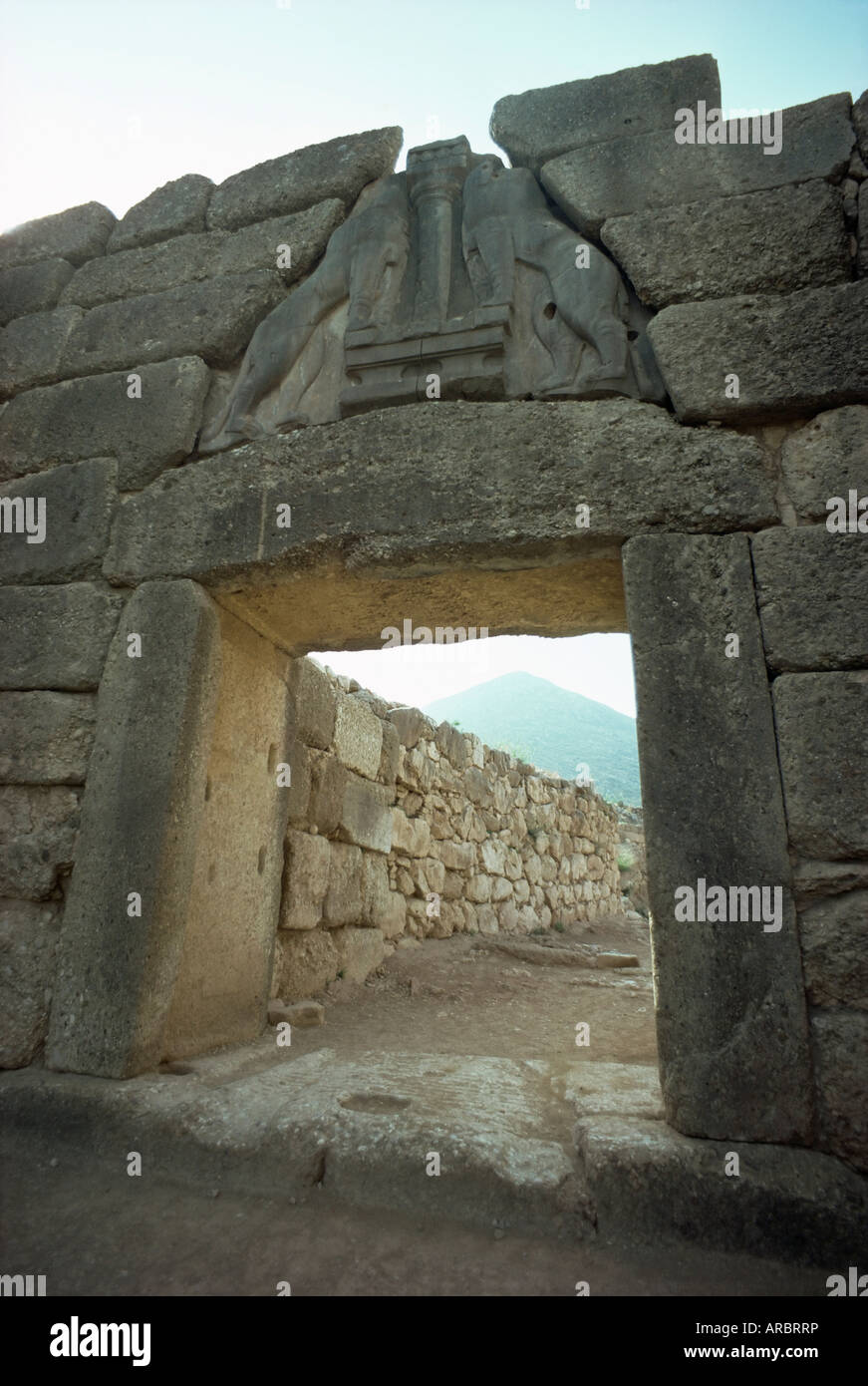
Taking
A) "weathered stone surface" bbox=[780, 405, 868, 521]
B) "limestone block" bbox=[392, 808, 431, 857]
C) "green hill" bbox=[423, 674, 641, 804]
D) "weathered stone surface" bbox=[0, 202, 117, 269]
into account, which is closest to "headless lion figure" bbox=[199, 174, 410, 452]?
"weathered stone surface" bbox=[0, 202, 117, 269]

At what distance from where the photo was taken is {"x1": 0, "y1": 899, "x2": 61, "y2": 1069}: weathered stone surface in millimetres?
2328

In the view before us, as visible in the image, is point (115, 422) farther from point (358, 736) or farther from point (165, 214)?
point (358, 736)

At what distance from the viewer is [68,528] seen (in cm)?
290

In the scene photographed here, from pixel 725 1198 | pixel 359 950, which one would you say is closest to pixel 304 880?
pixel 359 950

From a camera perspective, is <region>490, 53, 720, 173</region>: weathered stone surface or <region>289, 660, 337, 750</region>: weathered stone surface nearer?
<region>490, 53, 720, 173</region>: weathered stone surface

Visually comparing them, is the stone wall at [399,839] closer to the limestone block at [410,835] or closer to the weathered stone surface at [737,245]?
the limestone block at [410,835]

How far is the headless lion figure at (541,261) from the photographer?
2.53 m

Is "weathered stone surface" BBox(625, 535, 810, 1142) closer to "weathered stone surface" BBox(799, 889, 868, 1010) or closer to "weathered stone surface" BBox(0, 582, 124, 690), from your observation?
"weathered stone surface" BBox(799, 889, 868, 1010)

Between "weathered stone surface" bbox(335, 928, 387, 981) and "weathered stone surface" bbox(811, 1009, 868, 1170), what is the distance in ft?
9.25

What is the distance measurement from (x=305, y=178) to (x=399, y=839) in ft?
12.8

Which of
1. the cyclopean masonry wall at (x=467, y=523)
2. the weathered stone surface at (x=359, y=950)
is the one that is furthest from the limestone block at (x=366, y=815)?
the cyclopean masonry wall at (x=467, y=523)
